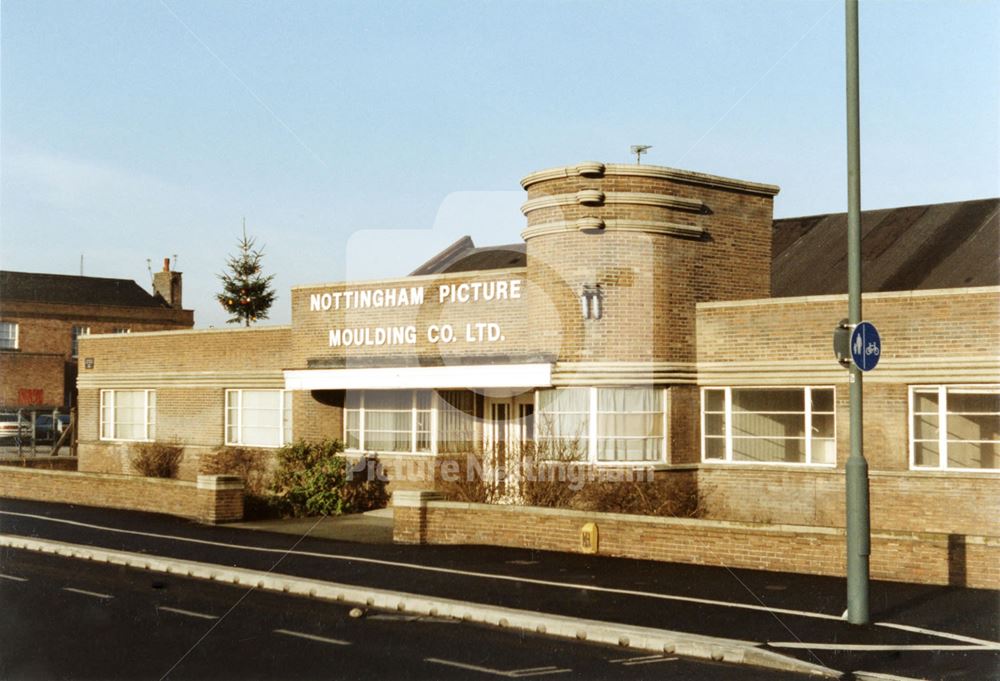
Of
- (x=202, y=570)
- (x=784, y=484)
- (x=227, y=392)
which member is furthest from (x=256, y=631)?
(x=227, y=392)

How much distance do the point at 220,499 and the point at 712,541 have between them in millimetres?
11748

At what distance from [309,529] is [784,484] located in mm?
9612

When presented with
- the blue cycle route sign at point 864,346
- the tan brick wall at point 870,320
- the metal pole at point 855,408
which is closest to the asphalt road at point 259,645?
the metal pole at point 855,408

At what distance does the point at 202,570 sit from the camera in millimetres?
18000

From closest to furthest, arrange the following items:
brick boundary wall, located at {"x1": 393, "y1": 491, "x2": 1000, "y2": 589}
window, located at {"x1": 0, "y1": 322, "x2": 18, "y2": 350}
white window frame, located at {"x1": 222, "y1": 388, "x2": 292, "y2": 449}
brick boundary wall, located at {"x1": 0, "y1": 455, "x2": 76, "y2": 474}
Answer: brick boundary wall, located at {"x1": 393, "y1": 491, "x2": 1000, "y2": 589}, white window frame, located at {"x1": 222, "y1": 388, "x2": 292, "y2": 449}, brick boundary wall, located at {"x1": 0, "y1": 455, "x2": 76, "y2": 474}, window, located at {"x1": 0, "y1": 322, "x2": 18, "y2": 350}

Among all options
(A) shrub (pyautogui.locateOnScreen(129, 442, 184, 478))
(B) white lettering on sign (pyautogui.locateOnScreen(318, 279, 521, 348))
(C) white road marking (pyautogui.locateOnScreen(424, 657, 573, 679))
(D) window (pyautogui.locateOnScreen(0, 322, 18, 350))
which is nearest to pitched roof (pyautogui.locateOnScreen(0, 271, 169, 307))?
(D) window (pyautogui.locateOnScreen(0, 322, 18, 350))

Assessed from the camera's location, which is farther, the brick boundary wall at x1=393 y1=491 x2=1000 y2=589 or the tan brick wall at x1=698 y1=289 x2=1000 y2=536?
the tan brick wall at x1=698 y1=289 x2=1000 y2=536


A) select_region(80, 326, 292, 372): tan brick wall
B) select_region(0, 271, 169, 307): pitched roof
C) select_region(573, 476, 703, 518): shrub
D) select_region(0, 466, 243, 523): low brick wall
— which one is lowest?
select_region(0, 466, 243, 523): low brick wall

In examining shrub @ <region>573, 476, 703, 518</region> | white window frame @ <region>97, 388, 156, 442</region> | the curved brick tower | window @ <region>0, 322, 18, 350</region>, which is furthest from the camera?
window @ <region>0, 322, 18, 350</region>

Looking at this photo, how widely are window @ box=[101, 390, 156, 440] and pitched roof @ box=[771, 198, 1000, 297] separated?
18.1 m

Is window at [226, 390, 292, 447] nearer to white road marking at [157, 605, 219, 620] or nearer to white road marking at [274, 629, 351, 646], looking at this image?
white road marking at [157, 605, 219, 620]

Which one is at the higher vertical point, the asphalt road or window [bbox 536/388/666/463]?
window [bbox 536/388/666/463]

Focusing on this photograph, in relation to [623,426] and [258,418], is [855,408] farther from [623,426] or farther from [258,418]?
[258,418]

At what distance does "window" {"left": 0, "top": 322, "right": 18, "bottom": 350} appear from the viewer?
234 ft
